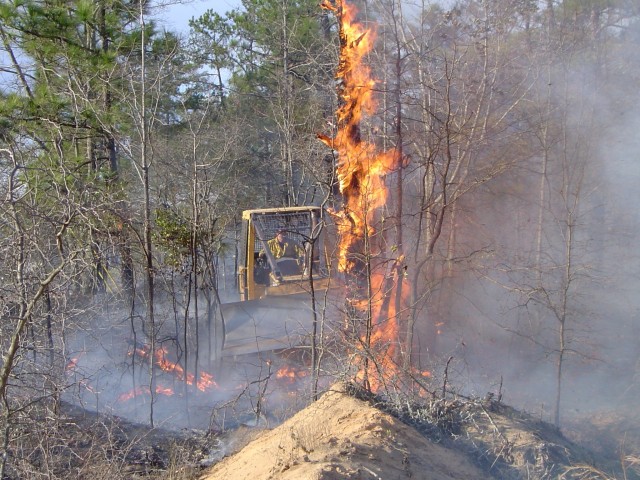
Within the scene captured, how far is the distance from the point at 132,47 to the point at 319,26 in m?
8.73

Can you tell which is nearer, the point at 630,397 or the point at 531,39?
the point at 630,397

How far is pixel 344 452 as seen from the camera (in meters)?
6.02

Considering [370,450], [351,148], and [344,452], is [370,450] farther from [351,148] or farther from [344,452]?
[351,148]

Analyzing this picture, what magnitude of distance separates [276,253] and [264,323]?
213cm

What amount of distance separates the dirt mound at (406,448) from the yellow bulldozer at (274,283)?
301cm

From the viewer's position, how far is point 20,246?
595 centimetres

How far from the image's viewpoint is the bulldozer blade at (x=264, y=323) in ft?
36.4

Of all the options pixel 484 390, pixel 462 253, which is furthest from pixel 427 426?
pixel 462 253

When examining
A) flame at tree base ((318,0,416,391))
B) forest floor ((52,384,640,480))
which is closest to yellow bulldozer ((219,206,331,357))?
flame at tree base ((318,0,416,391))


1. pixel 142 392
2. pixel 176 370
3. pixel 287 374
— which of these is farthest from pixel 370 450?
pixel 142 392

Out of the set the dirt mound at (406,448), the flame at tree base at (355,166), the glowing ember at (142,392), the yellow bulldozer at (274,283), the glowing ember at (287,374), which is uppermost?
the flame at tree base at (355,166)

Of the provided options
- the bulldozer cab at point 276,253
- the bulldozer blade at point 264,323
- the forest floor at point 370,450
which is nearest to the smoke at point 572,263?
the bulldozer cab at point 276,253

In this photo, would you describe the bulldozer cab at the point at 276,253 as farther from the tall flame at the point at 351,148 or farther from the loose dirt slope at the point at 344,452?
the loose dirt slope at the point at 344,452

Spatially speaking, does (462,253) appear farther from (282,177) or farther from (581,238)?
(282,177)
